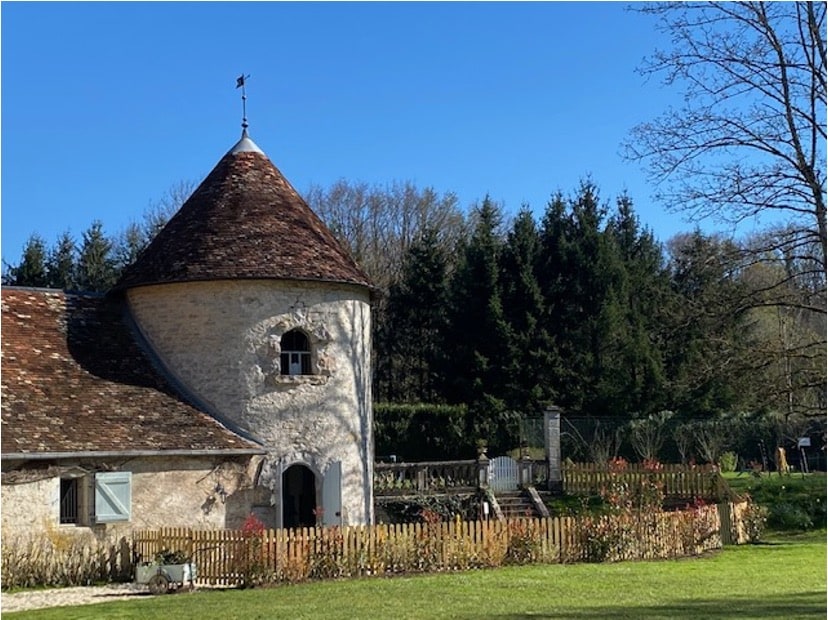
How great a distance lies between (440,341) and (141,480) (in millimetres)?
24791

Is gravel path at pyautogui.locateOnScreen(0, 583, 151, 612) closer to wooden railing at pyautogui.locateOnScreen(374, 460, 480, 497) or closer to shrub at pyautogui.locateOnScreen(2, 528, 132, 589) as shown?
shrub at pyautogui.locateOnScreen(2, 528, 132, 589)

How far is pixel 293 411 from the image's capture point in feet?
71.2

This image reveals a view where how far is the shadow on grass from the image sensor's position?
11859 mm

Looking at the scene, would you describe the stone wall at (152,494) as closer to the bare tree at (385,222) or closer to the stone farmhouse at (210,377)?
the stone farmhouse at (210,377)

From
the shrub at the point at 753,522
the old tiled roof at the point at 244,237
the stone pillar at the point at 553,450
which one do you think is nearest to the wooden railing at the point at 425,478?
the stone pillar at the point at 553,450

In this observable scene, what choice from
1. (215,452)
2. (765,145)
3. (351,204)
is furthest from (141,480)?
(351,204)

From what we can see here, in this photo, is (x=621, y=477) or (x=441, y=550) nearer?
(x=441, y=550)

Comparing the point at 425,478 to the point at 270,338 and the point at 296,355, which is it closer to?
the point at 296,355

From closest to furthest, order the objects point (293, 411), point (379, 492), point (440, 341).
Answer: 1. point (293, 411)
2. point (379, 492)
3. point (440, 341)

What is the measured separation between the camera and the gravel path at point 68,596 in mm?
14945

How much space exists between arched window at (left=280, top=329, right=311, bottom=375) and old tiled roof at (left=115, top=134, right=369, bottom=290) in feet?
5.03

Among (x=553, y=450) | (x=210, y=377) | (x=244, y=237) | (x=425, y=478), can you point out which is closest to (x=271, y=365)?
(x=210, y=377)

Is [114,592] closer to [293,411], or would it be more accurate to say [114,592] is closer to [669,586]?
[293,411]

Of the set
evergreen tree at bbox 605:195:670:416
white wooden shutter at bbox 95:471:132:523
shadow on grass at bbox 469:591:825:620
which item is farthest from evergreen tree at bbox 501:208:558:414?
shadow on grass at bbox 469:591:825:620
